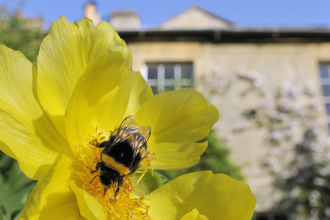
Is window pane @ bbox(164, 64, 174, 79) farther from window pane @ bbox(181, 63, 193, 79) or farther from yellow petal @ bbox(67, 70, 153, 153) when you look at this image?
yellow petal @ bbox(67, 70, 153, 153)

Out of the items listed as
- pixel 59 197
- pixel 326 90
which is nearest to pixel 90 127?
pixel 59 197

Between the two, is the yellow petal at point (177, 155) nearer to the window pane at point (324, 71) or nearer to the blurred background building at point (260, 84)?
the blurred background building at point (260, 84)

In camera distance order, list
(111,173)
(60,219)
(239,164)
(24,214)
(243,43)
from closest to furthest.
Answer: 1. (24,214)
2. (60,219)
3. (111,173)
4. (239,164)
5. (243,43)

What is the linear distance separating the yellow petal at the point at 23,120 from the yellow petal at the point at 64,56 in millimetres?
17

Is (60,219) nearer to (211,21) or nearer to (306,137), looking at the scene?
(306,137)

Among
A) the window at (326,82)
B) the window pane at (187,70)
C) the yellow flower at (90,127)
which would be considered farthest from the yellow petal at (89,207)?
the window at (326,82)

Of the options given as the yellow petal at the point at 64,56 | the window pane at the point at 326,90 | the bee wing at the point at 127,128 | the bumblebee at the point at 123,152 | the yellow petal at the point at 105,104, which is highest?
the yellow petal at the point at 64,56

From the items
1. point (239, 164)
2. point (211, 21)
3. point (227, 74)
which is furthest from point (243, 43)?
point (211, 21)

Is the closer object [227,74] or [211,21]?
[227,74]

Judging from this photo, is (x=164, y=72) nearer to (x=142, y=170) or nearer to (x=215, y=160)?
(x=215, y=160)

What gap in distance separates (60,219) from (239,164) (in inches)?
221

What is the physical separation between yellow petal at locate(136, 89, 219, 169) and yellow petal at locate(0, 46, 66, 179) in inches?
7.2

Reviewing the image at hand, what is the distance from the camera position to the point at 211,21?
32.8 feet

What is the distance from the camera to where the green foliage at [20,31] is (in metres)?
5.95
